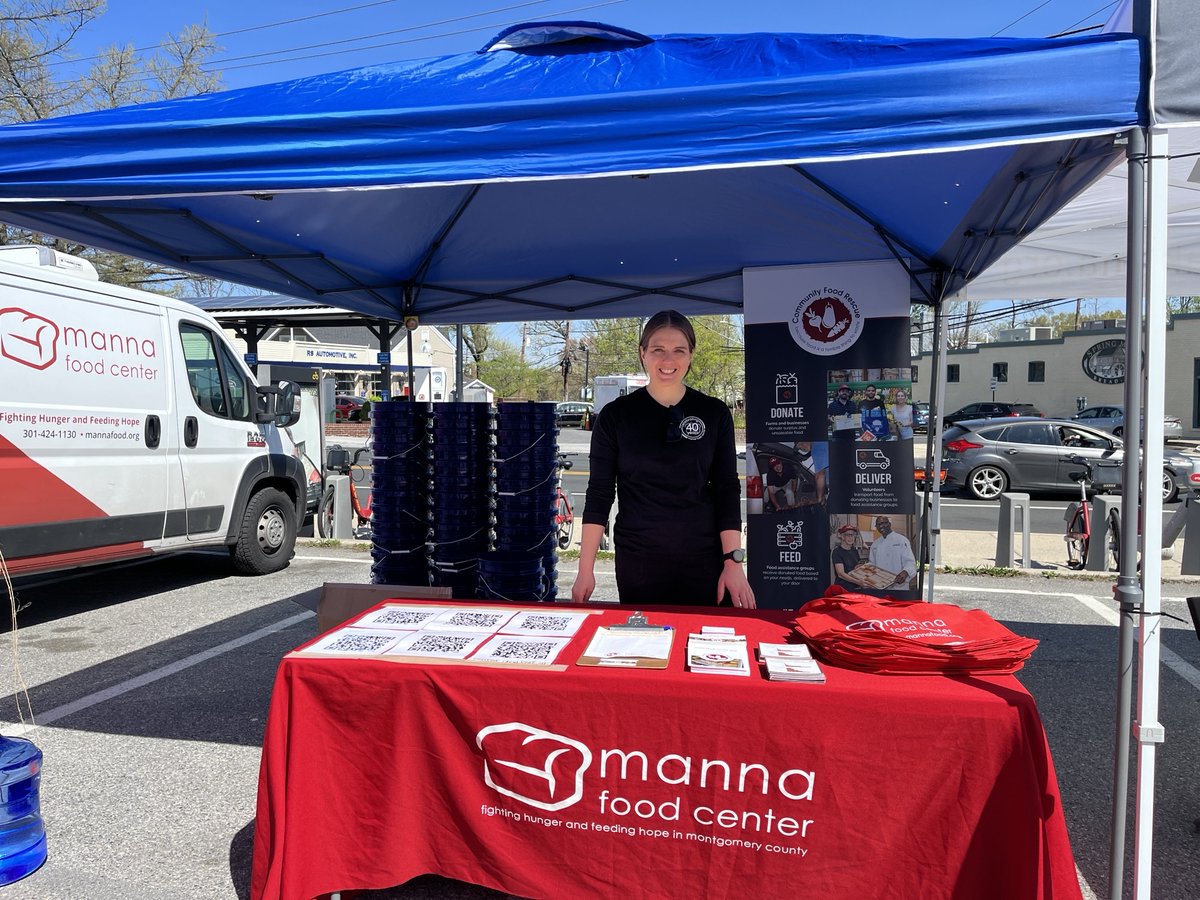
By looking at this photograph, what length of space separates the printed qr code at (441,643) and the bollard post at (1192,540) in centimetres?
744

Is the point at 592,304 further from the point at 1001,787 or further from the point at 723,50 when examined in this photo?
the point at 1001,787

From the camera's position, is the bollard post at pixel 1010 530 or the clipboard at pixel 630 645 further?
the bollard post at pixel 1010 530

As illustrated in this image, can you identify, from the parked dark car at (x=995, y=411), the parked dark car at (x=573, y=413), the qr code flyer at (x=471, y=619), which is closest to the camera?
the qr code flyer at (x=471, y=619)

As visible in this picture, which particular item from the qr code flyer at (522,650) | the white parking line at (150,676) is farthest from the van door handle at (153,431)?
the qr code flyer at (522,650)

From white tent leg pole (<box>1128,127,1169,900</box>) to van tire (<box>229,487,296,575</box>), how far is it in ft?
22.2

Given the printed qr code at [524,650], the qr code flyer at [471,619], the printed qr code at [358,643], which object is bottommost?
the printed qr code at [524,650]

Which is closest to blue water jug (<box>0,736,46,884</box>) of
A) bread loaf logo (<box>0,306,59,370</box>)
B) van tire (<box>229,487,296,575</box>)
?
bread loaf logo (<box>0,306,59,370</box>)

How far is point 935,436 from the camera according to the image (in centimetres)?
529

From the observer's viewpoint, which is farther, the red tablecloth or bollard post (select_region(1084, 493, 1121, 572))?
bollard post (select_region(1084, 493, 1121, 572))

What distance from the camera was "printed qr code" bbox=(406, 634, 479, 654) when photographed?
2.51 m

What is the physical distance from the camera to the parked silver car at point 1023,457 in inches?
549

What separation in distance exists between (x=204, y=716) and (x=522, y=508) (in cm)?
191

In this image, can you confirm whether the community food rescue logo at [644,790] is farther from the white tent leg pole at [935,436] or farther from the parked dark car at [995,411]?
the parked dark car at [995,411]

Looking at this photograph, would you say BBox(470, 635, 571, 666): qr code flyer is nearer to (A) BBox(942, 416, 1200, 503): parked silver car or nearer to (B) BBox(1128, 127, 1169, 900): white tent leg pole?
(B) BBox(1128, 127, 1169, 900): white tent leg pole
